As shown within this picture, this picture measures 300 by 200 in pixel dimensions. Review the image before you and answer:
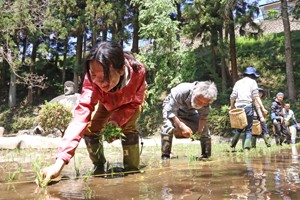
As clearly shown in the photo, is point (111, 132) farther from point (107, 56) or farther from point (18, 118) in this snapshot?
point (18, 118)

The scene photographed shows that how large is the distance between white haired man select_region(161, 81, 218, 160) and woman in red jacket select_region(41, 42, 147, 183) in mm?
1088

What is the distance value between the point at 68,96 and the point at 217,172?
29.9 feet

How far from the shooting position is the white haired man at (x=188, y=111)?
4.32 metres

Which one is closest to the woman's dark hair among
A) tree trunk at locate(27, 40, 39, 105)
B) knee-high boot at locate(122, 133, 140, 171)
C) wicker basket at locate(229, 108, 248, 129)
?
knee-high boot at locate(122, 133, 140, 171)

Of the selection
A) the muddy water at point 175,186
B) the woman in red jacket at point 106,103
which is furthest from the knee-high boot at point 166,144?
the muddy water at point 175,186

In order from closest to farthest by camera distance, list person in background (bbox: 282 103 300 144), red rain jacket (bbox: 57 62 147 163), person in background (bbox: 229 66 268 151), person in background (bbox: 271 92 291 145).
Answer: red rain jacket (bbox: 57 62 147 163)
person in background (bbox: 229 66 268 151)
person in background (bbox: 271 92 291 145)
person in background (bbox: 282 103 300 144)

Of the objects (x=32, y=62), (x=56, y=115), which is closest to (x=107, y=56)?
(x=56, y=115)

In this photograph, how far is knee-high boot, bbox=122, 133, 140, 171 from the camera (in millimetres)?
3555

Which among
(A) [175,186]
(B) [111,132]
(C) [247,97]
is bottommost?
(A) [175,186]

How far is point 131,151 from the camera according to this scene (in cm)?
355

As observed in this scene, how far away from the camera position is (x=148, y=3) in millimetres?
18828

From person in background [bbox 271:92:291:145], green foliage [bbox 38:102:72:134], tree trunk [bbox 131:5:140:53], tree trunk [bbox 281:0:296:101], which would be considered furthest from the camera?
tree trunk [bbox 131:5:140:53]

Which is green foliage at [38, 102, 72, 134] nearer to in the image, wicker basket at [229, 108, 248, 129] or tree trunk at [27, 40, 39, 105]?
wicker basket at [229, 108, 248, 129]

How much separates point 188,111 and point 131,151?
1.79m
